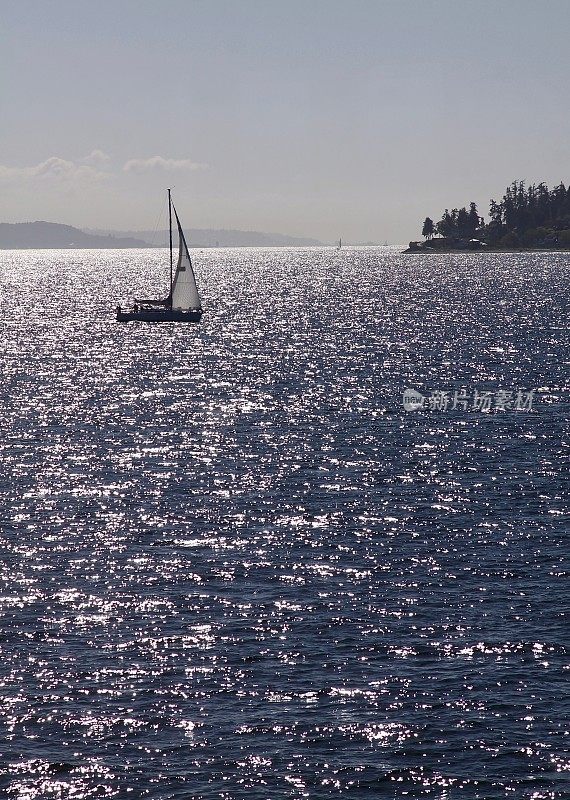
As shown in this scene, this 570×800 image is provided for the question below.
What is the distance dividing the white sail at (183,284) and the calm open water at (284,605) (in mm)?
86525

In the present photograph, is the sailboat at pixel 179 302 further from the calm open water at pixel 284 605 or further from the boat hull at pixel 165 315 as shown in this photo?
the calm open water at pixel 284 605

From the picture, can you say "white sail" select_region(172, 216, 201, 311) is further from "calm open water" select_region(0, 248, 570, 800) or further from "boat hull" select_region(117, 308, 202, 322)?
"calm open water" select_region(0, 248, 570, 800)

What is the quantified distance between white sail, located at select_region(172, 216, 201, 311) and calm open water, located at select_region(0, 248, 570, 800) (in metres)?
86.5

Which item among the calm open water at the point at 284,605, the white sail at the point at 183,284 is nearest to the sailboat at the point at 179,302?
the white sail at the point at 183,284

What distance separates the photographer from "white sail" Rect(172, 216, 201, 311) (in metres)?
184

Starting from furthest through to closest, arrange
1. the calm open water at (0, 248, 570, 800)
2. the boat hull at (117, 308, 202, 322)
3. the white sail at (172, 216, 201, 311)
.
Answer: the boat hull at (117, 308, 202, 322), the white sail at (172, 216, 201, 311), the calm open water at (0, 248, 570, 800)

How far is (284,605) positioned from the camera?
48.1 meters

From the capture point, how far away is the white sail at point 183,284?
184375 millimetres

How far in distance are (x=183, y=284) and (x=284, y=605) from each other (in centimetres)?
14459

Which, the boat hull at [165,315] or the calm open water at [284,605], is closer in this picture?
the calm open water at [284,605]

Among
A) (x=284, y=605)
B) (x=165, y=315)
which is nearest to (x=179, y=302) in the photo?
(x=165, y=315)

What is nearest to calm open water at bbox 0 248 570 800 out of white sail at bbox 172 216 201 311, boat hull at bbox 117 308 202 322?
white sail at bbox 172 216 201 311

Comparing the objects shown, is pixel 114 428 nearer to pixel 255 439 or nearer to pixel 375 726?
pixel 255 439

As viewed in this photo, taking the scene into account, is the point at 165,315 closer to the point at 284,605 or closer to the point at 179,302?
the point at 179,302
